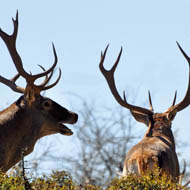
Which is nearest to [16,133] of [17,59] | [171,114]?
[17,59]

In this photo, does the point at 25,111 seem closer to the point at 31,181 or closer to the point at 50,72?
the point at 50,72

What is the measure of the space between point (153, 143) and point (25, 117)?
208 centimetres

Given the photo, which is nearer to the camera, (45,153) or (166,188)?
(166,188)

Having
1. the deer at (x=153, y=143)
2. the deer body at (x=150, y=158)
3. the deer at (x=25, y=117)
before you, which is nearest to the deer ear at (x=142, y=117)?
the deer at (x=153, y=143)

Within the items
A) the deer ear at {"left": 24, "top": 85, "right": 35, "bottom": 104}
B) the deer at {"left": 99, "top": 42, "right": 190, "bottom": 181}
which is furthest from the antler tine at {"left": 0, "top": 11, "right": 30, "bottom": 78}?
the deer at {"left": 99, "top": 42, "right": 190, "bottom": 181}

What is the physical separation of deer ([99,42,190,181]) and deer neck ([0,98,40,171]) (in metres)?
1.36

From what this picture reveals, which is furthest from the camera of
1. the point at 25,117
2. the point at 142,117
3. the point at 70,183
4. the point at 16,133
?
the point at 142,117

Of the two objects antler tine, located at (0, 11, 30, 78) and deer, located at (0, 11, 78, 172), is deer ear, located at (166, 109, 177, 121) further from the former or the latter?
antler tine, located at (0, 11, 30, 78)

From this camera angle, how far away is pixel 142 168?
9586 mm

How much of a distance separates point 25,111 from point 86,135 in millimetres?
9317

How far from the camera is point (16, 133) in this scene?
903 centimetres

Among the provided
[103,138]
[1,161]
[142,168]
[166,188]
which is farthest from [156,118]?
[103,138]

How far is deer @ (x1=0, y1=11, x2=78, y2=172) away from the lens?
8820 mm

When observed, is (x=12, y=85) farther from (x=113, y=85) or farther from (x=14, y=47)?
(x=113, y=85)
